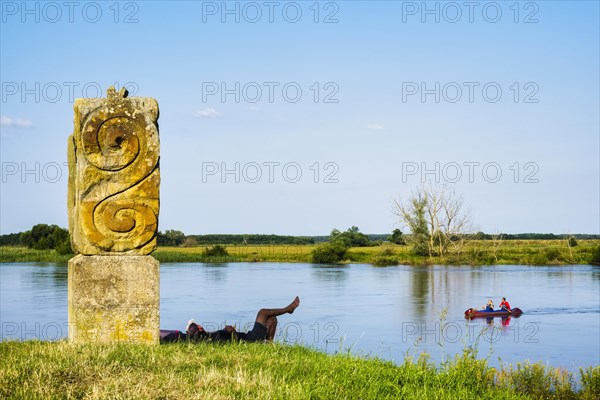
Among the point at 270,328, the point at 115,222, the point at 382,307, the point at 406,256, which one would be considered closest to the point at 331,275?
the point at 406,256

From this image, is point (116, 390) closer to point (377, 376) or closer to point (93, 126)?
point (377, 376)

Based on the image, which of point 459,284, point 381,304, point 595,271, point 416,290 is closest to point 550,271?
point 595,271

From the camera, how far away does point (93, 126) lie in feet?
28.8

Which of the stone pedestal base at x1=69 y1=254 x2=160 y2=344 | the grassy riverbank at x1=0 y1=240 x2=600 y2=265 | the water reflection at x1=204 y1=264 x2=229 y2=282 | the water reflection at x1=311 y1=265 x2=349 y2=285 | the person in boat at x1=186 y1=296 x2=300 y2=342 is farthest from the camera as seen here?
the grassy riverbank at x1=0 y1=240 x2=600 y2=265

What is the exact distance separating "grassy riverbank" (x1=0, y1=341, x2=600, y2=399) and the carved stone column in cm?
54

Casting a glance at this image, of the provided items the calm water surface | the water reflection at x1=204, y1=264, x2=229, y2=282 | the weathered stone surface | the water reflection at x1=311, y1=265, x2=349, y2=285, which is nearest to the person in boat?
the calm water surface

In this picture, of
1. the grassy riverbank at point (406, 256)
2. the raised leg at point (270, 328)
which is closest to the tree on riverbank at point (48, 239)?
the grassy riverbank at point (406, 256)

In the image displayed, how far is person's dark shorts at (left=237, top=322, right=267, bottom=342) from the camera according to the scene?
10.2 m

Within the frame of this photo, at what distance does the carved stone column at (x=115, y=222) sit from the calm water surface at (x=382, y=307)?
8.15 ft

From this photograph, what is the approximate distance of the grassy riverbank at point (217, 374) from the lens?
6.16 m

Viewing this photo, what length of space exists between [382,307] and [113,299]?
21.1 metres

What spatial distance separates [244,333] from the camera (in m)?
10.3

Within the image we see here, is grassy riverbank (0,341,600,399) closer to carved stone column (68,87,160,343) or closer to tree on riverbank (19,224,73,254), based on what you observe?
carved stone column (68,87,160,343)

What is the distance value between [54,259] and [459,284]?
30680 mm
